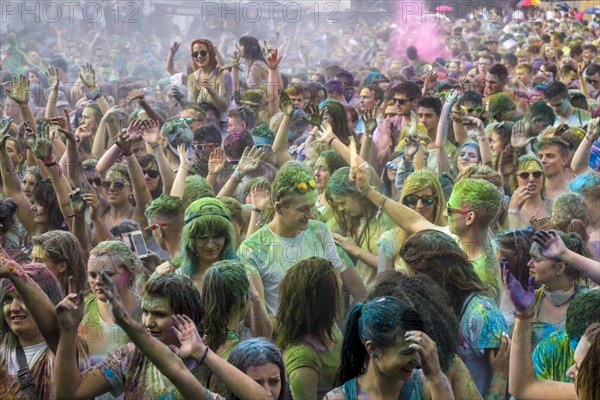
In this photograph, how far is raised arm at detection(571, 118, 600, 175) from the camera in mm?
7531

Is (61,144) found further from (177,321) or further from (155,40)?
(155,40)

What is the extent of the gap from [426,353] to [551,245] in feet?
3.77

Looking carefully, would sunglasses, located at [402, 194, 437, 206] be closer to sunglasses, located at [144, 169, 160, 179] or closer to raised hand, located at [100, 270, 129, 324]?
sunglasses, located at [144, 169, 160, 179]

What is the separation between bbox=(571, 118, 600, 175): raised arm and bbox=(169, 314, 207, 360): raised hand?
4.71m

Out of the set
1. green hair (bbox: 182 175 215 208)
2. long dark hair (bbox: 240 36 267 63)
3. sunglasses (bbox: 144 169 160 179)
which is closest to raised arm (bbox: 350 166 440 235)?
green hair (bbox: 182 175 215 208)

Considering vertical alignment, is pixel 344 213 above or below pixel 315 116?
below

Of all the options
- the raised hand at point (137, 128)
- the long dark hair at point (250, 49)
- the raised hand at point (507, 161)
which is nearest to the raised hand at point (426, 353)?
the raised hand at point (507, 161)

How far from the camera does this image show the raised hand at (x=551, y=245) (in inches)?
161

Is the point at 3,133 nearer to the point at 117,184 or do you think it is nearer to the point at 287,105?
the point at 117,184

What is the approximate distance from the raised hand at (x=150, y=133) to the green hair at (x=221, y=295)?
3033 mm

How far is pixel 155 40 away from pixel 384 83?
33.2 ft

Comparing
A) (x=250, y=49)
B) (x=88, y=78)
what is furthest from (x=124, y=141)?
(x=250, y=49)

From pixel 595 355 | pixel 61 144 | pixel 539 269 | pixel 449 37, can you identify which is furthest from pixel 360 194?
pixel 449 37

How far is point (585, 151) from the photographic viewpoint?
7582mm
